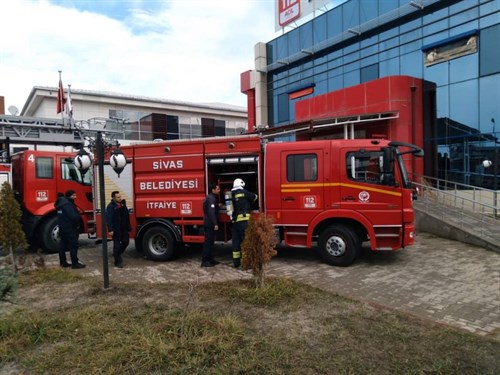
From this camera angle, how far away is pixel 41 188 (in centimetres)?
1012

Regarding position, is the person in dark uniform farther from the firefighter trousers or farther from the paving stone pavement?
the firefighter trousers

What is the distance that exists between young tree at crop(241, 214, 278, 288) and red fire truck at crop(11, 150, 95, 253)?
253 inches

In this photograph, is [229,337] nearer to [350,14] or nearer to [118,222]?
[118,222]

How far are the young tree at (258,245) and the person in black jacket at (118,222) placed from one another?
3545 mm

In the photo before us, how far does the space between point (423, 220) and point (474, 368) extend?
805 cm

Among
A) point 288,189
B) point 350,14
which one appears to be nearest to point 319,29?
point 350,14

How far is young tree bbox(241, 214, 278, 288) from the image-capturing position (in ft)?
18.8

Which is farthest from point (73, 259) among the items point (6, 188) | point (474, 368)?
point (474, 368)

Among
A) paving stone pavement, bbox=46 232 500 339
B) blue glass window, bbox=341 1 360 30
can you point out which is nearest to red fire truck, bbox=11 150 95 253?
paving stone pavement, bbox=46 232 500 339

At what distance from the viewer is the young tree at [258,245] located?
226 inches

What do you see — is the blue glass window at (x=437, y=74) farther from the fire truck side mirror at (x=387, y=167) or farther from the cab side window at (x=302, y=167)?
the cab side window at (x=302, y=167)

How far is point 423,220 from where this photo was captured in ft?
36.2

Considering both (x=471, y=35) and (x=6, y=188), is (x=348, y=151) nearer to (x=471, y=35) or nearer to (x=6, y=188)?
(x=6, y=188)

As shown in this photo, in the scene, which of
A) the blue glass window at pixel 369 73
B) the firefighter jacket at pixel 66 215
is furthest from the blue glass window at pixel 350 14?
the firefighter jacket at pixel 66 215
